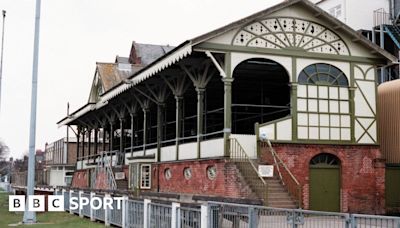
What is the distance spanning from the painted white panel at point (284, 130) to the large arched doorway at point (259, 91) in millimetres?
1295

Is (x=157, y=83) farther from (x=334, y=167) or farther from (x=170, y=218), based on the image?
(x=170, y=218)

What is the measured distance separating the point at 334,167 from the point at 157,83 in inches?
410

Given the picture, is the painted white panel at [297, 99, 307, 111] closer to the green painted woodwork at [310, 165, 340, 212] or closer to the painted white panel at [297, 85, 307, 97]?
the painted white panel at [297, 85, 307, 97]

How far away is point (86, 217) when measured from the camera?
24844mm

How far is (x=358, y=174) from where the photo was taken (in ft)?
80.5

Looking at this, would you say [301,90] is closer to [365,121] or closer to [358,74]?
[358,74]

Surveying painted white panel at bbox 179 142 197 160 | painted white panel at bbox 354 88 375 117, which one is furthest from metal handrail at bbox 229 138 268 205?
painted white panel at bbox 354 88 375 117

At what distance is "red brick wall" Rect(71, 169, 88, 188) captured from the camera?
148 ft

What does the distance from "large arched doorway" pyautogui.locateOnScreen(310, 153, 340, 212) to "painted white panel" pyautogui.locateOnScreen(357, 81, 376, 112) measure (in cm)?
302

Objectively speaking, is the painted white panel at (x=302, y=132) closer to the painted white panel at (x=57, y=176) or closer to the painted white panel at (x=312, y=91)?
the painted white panel at (x=312, y=91)

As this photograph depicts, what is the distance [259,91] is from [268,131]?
9263 mm

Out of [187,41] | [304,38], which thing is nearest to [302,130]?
[304,38]

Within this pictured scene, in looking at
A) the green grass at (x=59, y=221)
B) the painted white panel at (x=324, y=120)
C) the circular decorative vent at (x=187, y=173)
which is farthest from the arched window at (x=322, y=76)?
the green grass at (x=59, y=221)

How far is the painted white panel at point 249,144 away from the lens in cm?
2291
